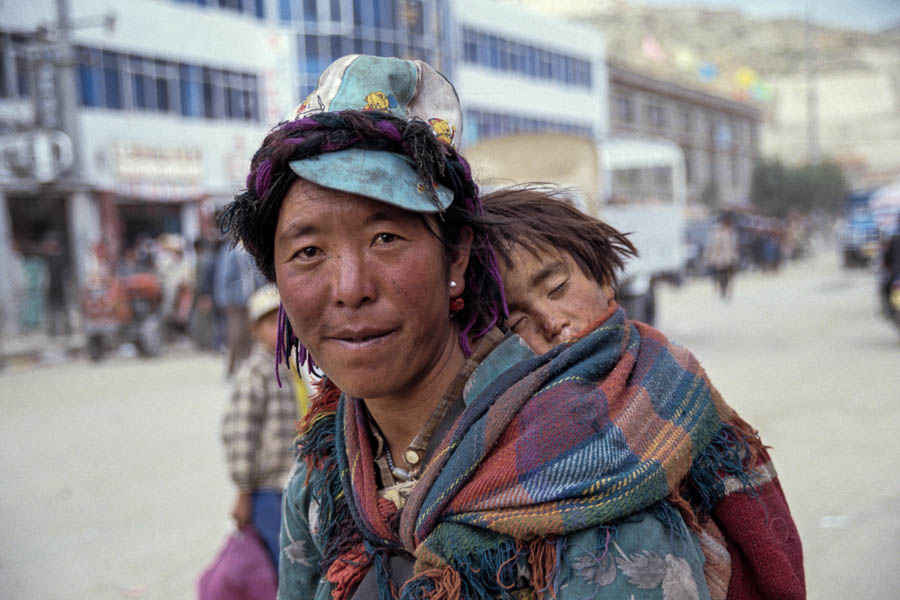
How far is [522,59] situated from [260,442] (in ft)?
128

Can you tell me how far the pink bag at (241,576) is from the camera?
329cm

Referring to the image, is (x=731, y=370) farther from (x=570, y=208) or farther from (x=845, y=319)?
(x=570, y=208)

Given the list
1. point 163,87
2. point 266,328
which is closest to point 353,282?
point 266,328

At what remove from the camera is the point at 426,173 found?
1.43 m

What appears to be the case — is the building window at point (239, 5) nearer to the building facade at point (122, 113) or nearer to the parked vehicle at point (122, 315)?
the building facade at point (122, 113)

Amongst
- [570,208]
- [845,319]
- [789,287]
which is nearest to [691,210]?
[789,287]

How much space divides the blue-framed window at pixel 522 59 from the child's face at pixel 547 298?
1414 inches

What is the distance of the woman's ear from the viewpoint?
1.57 metres

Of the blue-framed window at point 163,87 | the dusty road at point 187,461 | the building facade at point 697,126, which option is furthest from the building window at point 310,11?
the building facade at point 697,126

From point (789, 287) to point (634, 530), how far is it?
2416cm

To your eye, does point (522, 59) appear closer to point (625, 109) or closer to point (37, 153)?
point (625, 109)

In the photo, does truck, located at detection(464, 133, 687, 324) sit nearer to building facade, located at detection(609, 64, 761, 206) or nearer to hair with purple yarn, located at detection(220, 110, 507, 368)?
hair with purple yarn, located at detection(220, 110, 507, 368)

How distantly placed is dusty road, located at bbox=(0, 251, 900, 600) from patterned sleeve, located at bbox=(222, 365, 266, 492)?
133cm

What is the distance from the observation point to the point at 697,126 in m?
59.1
